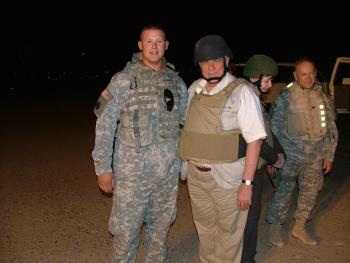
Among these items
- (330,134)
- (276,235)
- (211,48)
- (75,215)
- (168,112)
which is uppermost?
(211,48)

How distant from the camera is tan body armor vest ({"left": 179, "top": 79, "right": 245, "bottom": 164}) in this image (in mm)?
2659

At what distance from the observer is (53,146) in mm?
8023

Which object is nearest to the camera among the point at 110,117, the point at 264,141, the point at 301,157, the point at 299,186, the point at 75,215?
the point at 110,117

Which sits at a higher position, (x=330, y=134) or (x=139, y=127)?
(x=139, y=127)

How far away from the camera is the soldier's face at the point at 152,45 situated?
282 centimetres

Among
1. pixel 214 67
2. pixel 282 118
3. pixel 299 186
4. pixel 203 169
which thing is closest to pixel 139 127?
pixel 203 169

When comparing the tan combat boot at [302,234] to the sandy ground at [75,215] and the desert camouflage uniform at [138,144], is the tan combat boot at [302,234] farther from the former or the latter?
the desert camouflage uniform at [138,144]

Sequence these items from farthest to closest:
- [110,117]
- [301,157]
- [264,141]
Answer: [301,157], [264,141], [110,117]

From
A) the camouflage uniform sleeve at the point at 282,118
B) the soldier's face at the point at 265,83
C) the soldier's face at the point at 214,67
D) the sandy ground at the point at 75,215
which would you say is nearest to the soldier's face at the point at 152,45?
the soldier's face at the point at 214,67

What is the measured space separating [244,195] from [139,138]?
84 centimetres

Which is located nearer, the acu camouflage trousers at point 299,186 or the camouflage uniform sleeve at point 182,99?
the camouflage uniform sleeve at point 182,99

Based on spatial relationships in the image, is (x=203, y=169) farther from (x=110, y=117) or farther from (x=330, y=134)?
(x=330, y=134)

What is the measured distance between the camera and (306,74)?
3.48 metres

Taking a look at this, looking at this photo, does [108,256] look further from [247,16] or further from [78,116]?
[247,16]
